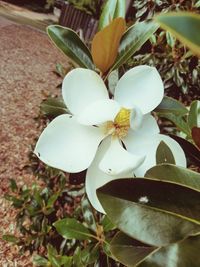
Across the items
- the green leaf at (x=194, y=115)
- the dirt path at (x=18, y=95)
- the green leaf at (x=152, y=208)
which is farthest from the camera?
the dirt path at (x=18, y=95)

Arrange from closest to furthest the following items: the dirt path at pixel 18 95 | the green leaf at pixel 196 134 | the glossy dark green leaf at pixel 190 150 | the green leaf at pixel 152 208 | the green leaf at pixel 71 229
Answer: the green leaf at pixel 152 208 → the green leaf at pixel 196 134 → the glossy dark green leaf at pixel 190 150 → the green leaf at pixel 71 229 → the dirt path at pixel 18 95

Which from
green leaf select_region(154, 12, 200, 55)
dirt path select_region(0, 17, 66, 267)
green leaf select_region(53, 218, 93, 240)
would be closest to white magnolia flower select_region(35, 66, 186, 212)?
green leaf select_region(154, 12, 200, 55)

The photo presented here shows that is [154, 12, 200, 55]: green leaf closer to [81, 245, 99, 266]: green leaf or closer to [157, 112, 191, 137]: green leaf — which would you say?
[157, 112, 191, 137]: green leaf

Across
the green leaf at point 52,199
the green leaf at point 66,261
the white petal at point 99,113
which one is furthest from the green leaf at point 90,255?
the white petal at point 99,113

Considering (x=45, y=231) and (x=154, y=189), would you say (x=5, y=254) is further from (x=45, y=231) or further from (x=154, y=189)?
(x=154, y=189)

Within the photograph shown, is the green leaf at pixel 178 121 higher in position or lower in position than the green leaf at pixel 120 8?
lower

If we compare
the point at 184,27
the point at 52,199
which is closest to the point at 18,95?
the point at 52,199

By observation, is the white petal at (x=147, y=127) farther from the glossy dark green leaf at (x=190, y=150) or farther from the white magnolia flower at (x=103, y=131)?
the glossy dark green leaf at (x=190, y=150)

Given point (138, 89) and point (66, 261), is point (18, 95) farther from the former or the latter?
point (138, 89)
